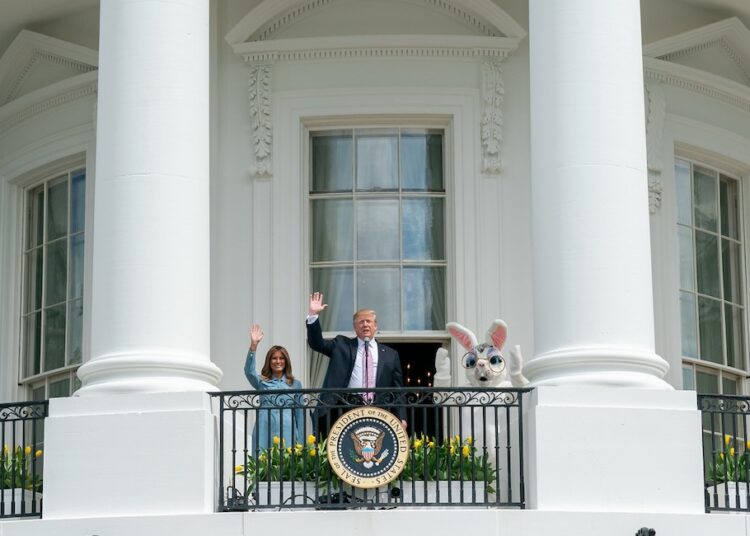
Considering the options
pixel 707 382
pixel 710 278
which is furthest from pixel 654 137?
pixel 707 382

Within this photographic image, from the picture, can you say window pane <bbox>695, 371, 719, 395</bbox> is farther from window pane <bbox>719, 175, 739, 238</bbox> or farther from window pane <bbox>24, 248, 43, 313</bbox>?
window pane <bbox>24, 248, 43, 313</bbox>

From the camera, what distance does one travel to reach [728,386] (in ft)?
76.9

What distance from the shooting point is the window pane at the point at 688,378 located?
22.9 m

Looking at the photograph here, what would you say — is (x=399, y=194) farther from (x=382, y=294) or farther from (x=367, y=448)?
(x=367, y=448)

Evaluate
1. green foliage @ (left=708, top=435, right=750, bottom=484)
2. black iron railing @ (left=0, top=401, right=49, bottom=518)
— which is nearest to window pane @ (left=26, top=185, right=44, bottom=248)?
black iron railing @ (left=0, top=401, right=49, bottom=518)

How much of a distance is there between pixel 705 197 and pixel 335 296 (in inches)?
186

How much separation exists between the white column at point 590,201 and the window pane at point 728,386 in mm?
6380

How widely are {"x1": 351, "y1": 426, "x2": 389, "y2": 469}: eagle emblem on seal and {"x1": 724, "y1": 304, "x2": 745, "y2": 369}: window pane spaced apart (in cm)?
784

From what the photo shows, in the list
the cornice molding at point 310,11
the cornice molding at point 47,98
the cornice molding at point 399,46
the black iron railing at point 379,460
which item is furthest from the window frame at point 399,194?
the black iron railing at point 379,460

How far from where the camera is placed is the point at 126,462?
650 inches

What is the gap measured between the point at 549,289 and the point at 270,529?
3111 mm

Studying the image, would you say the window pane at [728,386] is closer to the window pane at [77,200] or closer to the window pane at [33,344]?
the window pane at [77,200]

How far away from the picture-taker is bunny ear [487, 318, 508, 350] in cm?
1852

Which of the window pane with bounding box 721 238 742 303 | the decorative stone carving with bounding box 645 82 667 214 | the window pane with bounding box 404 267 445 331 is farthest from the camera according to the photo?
the window pane with bounding box 721 238 742 303
